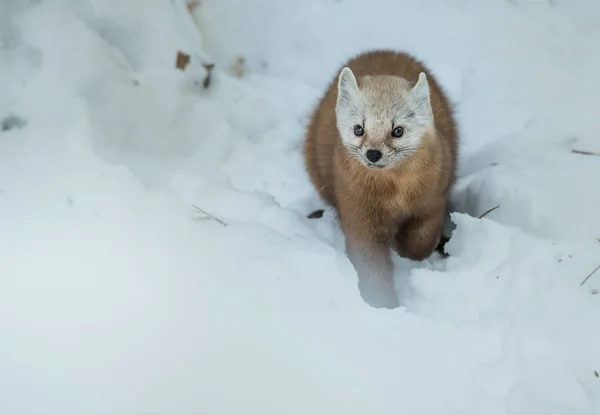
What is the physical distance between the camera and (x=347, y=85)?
9.82 feet

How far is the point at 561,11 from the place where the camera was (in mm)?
3895

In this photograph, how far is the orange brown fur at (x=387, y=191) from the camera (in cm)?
306

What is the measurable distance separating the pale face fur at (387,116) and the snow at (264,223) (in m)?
0.57

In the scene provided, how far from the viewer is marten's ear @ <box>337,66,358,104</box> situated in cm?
295

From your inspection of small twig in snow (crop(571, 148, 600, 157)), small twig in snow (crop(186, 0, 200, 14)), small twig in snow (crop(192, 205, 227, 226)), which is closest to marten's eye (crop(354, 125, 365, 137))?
small twig in snow (crop(192, 205, 227, 226))

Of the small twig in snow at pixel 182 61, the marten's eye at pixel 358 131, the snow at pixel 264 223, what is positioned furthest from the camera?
the small twig in snow at pixel 182 61

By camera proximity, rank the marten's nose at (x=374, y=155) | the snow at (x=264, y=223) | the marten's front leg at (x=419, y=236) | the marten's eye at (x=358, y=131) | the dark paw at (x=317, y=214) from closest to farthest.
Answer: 1. the snow at (x=264, y=223)
2. the marten's nose at (x=374, y=155)
3. the marten's eye at (x=358, y=131)
4. the marten's front leg at (x=419, y=236)
5. the dark paw at (x=317, y=214)

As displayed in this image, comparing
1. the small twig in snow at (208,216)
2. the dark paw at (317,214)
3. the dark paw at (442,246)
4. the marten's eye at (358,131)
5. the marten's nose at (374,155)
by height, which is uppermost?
the marten's eye at (358,131)

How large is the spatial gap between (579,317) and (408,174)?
0.89 m

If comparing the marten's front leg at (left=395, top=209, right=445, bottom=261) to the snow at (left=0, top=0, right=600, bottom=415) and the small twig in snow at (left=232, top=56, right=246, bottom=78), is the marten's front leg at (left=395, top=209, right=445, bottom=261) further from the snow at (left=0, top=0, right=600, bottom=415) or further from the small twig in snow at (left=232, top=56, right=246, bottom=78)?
the small twig in snow at (left=232, top=56, right=246, bottom=78)

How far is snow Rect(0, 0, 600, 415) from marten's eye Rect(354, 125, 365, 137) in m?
0.59

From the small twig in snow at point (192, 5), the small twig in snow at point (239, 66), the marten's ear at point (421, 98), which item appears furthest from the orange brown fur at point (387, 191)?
the small twig in snow at point (192, 5)

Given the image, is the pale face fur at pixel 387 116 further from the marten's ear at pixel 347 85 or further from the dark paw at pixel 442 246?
the dark paw at pixel 442 246

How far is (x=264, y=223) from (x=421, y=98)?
Result: 1013 mm
